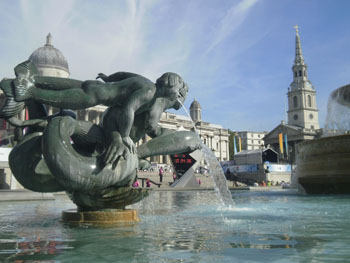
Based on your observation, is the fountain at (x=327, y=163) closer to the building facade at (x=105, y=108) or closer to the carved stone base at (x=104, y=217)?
the carved stone base at (x=104, y=217)

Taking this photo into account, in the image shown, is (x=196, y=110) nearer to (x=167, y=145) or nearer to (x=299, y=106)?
(x=299, y=106)

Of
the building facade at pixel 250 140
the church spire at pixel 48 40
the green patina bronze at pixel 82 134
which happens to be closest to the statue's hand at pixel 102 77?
the green patina bronze at pixel 82 134

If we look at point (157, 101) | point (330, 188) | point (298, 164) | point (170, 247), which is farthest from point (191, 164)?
point (170, 247)

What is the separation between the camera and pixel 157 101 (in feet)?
20.0

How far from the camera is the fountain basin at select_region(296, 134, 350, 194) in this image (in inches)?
629

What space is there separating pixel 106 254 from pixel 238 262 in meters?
1.27

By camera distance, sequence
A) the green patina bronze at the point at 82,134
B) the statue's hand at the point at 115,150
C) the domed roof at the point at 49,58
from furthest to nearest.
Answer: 1. the domed roof at the point at 49,58
2. the statue's hand at the point at 115,150
3. the green patina bronze at the point at 82,134

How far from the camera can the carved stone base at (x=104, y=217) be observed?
5785 millimetres

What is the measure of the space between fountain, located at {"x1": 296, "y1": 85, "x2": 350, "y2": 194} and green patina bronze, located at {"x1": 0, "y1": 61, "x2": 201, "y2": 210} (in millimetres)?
12316

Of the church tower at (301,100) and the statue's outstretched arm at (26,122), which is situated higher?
the church tower at (301,100)

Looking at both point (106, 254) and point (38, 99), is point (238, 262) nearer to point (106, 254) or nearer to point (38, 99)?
point (106, 254)

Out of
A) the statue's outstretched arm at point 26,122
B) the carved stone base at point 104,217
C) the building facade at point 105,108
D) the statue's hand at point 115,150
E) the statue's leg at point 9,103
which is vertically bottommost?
the carved stone base at point 104,217

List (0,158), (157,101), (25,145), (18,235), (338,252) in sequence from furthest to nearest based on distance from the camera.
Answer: (0,158) < (157,101) < (25,145) < (18,235) < (338,252)

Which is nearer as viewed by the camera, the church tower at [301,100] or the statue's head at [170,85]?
the statue's head at [170,85]
